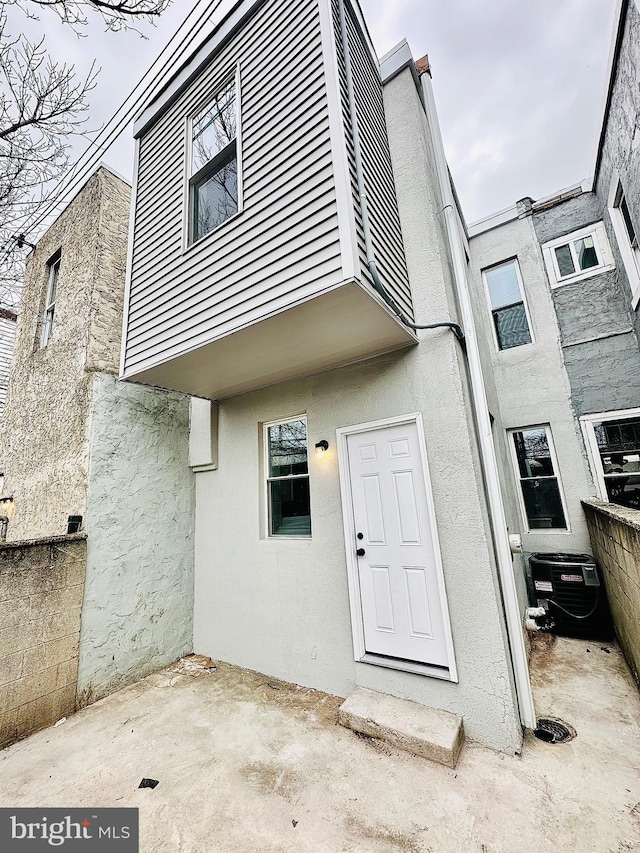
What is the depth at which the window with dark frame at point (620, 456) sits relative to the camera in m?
4.71

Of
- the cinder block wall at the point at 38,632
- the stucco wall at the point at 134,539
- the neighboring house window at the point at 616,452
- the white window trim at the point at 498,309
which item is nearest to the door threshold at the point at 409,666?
the stucco wall at the point at 134,539

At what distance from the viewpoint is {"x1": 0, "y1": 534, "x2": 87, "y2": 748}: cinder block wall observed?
2855 millimetres

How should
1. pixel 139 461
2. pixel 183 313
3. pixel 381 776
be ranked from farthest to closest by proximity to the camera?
1. pixel 139 461
2. pixel 183 313
3. pixel 381 776

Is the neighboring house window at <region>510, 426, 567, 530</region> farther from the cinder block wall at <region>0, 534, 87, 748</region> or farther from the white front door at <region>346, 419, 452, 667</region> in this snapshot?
the cinder block wall at <region>0, 534, 87, 748</region>

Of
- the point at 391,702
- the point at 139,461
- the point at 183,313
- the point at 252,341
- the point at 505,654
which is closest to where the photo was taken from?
the point at 505,654

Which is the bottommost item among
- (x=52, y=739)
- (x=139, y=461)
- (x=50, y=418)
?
(x=52, y=739)

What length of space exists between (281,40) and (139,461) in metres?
4.32

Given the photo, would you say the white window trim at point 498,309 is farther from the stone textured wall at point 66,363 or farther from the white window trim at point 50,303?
the white window trim at point 50,303

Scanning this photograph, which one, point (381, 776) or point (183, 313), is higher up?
point (183, 313)

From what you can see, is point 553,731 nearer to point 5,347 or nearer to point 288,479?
point 288,479

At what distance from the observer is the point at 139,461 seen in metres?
4.08

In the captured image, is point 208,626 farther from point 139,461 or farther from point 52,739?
point 139,461

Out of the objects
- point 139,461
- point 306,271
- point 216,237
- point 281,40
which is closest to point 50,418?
point 139,461

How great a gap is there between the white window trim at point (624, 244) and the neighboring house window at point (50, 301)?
25.2 ft
